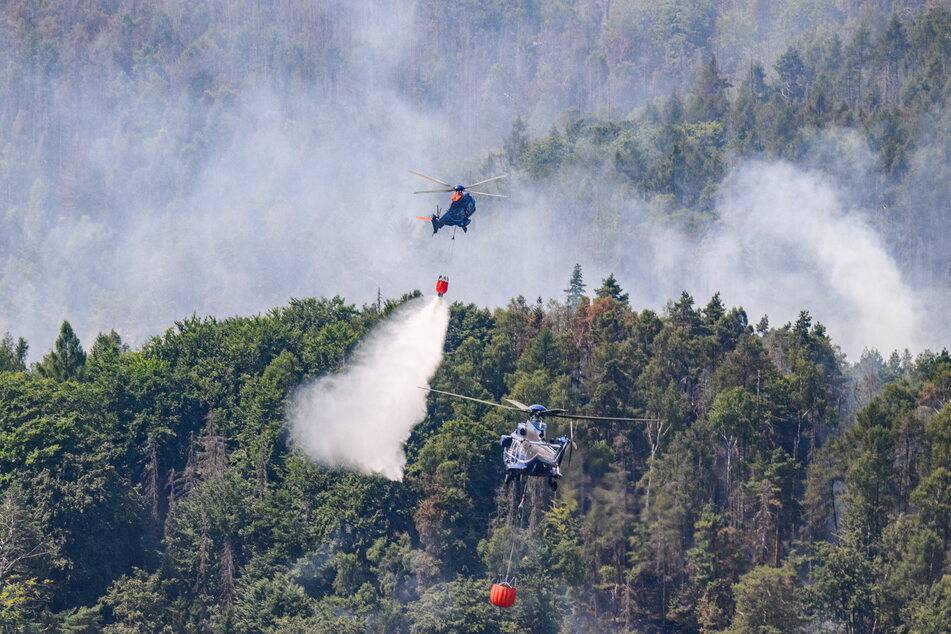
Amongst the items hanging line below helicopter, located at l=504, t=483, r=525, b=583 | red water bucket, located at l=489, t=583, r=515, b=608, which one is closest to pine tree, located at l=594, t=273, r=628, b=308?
hanging line below helicopter, located at l=504, t=483, r=525, b=583

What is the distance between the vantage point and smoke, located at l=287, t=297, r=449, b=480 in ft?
351

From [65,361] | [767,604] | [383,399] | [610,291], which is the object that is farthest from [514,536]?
[65,361]

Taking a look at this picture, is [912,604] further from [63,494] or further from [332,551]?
[63,494]

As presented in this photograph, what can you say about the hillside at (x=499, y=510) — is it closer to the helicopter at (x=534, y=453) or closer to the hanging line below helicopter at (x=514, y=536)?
the hanging line below helicopter at (x=514, y=536)

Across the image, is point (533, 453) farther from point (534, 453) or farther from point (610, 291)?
point (610, 291)

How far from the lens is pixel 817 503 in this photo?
113375 mm

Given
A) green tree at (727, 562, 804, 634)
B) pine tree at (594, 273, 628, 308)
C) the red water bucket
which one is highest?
pine tree at (594, 273, 628, 308)

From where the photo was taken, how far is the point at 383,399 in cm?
10612

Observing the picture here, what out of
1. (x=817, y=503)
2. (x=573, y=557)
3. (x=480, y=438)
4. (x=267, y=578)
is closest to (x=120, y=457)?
(x=267, y=578)

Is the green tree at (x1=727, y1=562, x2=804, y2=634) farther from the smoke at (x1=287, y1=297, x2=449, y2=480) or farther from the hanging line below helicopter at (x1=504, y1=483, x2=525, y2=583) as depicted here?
the smoke at (x1=287, y1=297, x2=449, y2=480)

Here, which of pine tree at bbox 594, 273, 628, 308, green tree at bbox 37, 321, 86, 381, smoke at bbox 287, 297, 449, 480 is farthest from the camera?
pine tree at bbox 594, 273, 628, 308

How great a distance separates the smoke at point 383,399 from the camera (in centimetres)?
10694

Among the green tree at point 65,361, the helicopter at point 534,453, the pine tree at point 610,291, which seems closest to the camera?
the helicopter at point 534,453

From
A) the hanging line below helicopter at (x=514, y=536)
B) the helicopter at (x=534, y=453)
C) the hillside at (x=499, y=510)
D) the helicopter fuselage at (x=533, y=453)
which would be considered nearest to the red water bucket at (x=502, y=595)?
the helicopter at (x=534, y=453)
